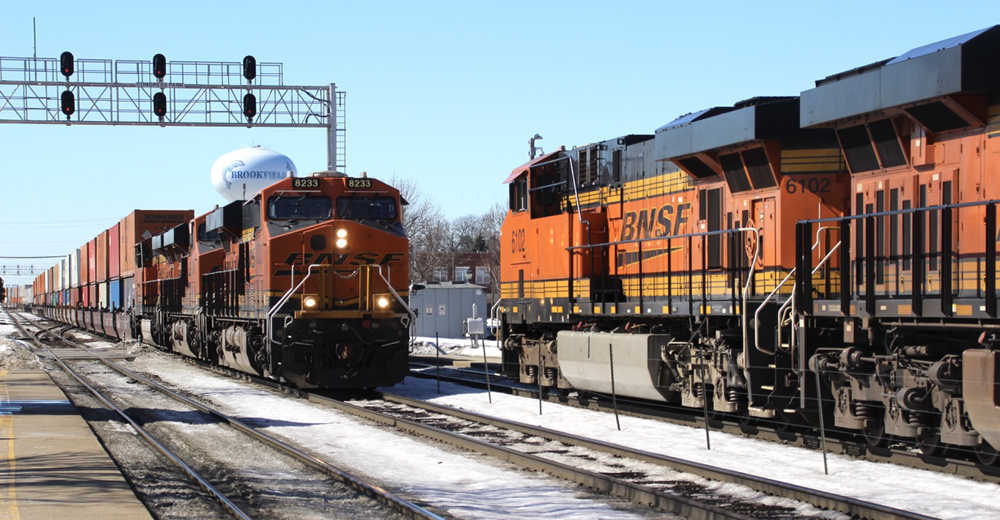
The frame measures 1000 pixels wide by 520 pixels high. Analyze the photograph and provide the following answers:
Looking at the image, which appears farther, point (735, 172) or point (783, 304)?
point (735, 172)

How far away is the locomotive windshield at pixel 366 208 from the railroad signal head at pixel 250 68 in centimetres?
844

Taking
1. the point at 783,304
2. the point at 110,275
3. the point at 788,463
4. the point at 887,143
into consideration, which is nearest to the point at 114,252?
the point at 110,275

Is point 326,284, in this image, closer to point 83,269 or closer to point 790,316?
point 790,316

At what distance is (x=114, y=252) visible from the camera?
1715 inches

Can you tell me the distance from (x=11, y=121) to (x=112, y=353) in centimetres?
1024

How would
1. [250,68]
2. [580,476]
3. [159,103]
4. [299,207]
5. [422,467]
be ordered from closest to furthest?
[580,476] → [422,467] → [299,207] → [250,68] → [159,103]

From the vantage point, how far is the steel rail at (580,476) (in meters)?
8.20

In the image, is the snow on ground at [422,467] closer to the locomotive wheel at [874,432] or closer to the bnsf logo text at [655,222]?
the locomotive wheel at [874,432]

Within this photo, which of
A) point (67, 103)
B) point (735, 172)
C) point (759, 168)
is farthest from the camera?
point (67, 103)

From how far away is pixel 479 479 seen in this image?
33.3 ft

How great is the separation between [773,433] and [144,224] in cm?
3052

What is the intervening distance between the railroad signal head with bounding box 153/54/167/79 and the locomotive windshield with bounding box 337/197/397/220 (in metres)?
7.85

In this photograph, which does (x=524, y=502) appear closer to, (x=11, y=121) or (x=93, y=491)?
(x=93, y=491)

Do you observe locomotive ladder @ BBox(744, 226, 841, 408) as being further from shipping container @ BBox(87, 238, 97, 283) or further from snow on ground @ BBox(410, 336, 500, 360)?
shipping container @ BBox(87, 238, 97, 283)
